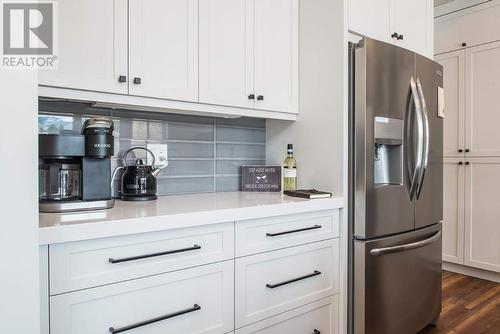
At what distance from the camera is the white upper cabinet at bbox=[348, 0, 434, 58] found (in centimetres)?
193

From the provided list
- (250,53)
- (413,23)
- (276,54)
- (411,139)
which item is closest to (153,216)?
(250,53)

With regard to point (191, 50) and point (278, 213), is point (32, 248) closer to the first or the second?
point (278, 213)

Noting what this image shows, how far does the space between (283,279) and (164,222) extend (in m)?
0.65

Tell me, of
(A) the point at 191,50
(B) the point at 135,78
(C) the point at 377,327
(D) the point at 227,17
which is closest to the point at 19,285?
(B) the point at 135,78

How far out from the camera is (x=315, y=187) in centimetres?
197

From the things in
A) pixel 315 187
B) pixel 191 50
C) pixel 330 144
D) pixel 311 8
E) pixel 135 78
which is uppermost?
pixel 311 8

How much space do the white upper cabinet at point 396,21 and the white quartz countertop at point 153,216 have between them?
1001mm

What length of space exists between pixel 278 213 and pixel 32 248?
0.93 meters

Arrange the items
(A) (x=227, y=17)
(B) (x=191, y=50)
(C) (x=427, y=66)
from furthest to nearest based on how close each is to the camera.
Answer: (C) (x=427, y=66) → (A) (x=227, y=17) → (B) (x=191, y=50)

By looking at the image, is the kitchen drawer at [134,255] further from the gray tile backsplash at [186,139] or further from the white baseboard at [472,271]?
the white baseboard at [472,271]

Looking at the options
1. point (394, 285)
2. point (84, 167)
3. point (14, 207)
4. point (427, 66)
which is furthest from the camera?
point (427, 66)

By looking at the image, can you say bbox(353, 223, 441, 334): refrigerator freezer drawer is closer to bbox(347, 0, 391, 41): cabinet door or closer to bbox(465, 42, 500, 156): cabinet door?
bbox(347, 0, 391, 41): cabinet door

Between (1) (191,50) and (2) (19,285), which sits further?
(1) (191,50)

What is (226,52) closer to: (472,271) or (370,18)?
(370,18)
